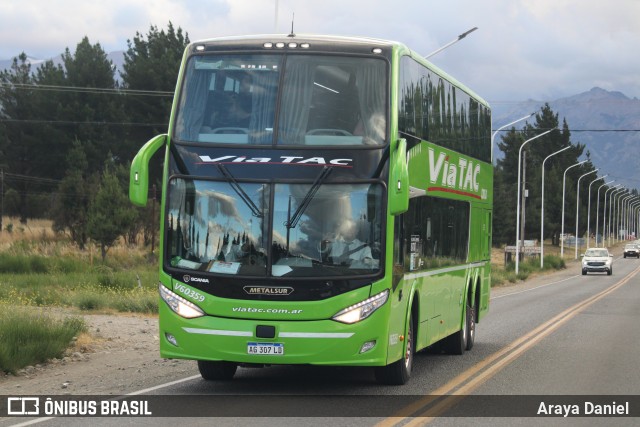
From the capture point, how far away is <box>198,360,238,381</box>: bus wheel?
1317 cm

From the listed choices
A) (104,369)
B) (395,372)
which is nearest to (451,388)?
(395,372)

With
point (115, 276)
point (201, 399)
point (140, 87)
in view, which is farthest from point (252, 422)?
point (140, 87)

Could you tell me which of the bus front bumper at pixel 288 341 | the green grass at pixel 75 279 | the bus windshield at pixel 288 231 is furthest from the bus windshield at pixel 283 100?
the green grass at pixel 75 279

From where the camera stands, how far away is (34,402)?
11586 millimetres

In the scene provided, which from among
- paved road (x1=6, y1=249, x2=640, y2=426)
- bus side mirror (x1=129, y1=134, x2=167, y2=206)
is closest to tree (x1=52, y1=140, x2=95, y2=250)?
paved road (x1=6, y1=249, x2=640, y2=426)

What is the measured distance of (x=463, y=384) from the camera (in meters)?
13.5

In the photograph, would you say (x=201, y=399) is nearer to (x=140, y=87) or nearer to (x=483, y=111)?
(x=483, y=111)

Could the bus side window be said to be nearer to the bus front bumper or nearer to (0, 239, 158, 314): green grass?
the bus front bumper

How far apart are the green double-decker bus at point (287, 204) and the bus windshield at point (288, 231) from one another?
13mm

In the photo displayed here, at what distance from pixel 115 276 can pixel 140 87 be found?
38849 mm

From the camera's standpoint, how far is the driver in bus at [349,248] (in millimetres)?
11891

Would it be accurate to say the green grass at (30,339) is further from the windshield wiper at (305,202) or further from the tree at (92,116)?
the tree at (92,116)

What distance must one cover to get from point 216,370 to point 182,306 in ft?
5.42

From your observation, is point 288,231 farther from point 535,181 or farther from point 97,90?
point 535,181
